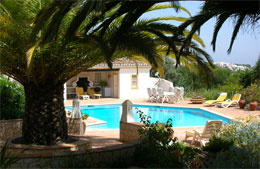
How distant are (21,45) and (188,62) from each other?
4.07 meters

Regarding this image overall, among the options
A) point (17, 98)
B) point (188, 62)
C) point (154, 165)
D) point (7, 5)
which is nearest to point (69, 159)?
point (154, 165)

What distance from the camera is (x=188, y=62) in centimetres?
783

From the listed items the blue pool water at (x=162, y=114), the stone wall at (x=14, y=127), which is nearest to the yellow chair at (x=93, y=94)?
the blue pool water at (x=162, y=114)

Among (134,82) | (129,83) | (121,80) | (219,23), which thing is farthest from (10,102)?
(134,82)

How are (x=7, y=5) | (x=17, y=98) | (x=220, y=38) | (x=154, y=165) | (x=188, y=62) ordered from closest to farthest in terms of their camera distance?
(x=154, y=165) → (x=7, y=5) → (x=220, y=38) → (x=188, y=62) → (x=17, y=98)

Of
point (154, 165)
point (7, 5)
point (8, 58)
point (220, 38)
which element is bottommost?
point (154, 165)

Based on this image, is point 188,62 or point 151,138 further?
point 188,62

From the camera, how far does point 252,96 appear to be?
57.9 feet

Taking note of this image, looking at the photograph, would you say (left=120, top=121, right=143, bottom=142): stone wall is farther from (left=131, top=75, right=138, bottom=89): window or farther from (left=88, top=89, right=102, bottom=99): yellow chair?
(left=131, top=75, right=138, bottom=89): window

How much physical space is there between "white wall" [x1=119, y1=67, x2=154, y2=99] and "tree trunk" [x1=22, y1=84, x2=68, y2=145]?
18596 millimetres

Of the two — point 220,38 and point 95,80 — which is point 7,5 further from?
point 95,80

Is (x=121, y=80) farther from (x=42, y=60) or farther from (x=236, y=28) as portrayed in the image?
(x=42, y=60)

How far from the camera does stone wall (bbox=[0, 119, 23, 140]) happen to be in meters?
8.87

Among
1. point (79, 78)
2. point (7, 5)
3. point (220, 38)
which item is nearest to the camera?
point (7, 5)
